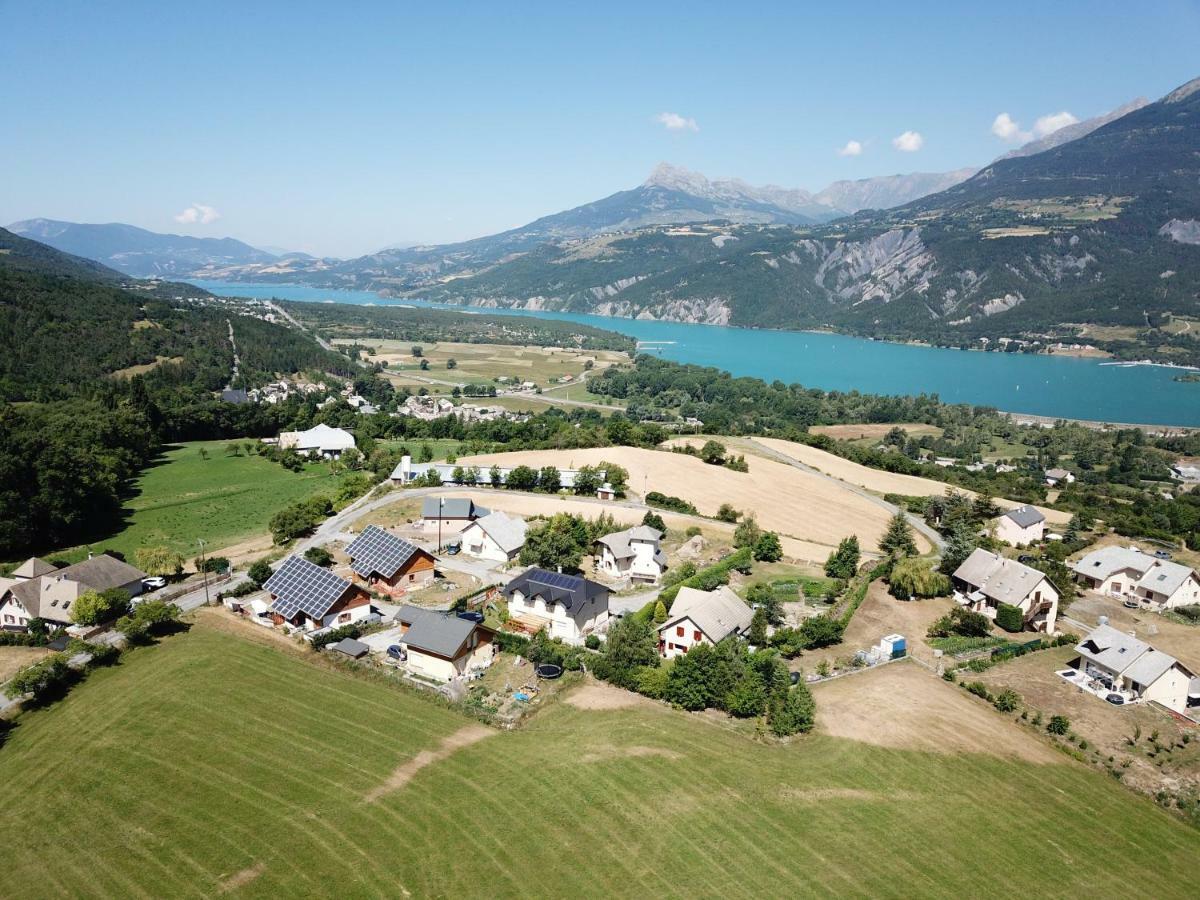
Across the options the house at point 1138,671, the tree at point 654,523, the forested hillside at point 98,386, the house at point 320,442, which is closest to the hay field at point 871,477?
the tree at point 654,523

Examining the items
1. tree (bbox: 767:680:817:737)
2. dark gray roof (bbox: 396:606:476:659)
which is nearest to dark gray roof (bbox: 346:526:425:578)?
dark gray roof (bbox: 396:606:476:659)

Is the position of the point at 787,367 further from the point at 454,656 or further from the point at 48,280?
the point at 454,656

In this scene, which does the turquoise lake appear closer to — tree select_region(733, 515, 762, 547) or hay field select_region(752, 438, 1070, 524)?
hay field select_region(752, 438, 1070, 524)

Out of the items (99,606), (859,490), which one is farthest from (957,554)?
(99,606)

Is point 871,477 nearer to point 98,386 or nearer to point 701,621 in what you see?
point 701,621

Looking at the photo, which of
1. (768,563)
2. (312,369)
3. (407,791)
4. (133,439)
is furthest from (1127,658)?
(312,369)

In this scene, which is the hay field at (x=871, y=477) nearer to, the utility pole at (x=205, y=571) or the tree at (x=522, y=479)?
the tree at (x=522, y=479)
